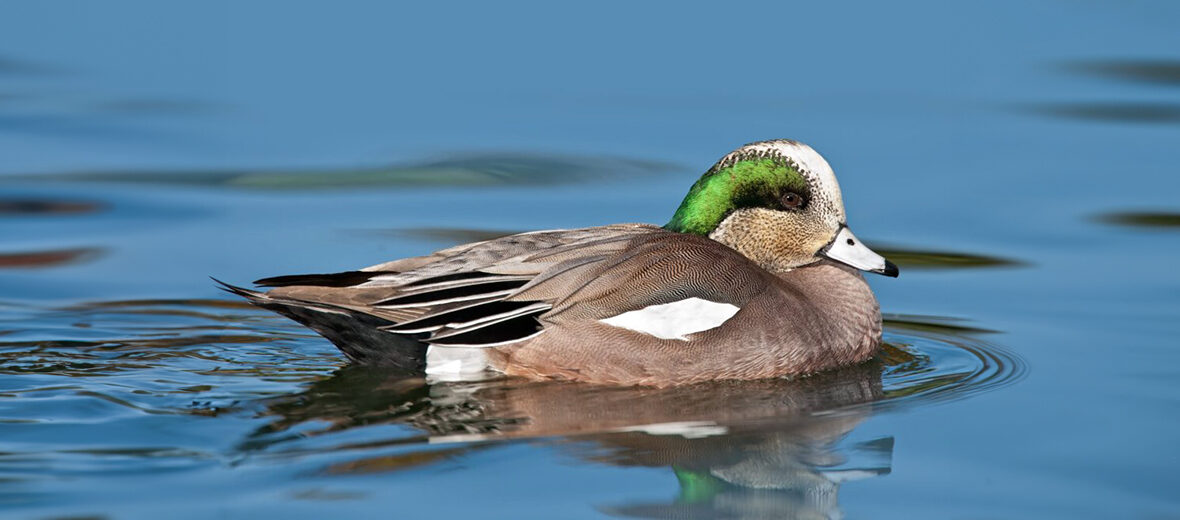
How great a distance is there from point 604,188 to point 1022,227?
7.71 ft

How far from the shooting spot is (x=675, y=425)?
6.28 m

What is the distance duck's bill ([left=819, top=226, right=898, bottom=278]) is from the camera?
7.50 m

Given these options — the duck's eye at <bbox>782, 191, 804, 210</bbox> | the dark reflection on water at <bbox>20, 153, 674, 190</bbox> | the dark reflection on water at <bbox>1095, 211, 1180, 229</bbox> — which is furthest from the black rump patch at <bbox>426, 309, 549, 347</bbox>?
the dark reflection on water at <bbox>1095, 211, 1180, 229</bbox>

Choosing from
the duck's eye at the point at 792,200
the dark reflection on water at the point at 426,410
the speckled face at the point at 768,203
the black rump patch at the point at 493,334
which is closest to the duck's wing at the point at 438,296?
the black rump patch at the point at 493,334

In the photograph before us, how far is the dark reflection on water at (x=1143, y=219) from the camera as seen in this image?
30.8 ft

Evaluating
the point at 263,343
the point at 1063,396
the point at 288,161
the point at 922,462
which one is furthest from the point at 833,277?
the point at 288,161

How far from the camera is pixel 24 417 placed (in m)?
6.17

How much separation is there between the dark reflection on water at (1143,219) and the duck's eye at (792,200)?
8.94 feet

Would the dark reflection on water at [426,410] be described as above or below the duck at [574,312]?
below

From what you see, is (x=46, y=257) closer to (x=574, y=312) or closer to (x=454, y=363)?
(x=454, y=363)

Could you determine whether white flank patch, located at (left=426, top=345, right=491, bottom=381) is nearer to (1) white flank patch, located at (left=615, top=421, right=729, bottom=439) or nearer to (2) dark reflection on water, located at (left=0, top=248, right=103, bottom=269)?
(1) white flank patch, located at (left=615, top=421, right=729, bottom=439)

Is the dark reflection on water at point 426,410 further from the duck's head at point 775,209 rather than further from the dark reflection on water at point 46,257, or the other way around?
the dark reflection on water at point 46,257

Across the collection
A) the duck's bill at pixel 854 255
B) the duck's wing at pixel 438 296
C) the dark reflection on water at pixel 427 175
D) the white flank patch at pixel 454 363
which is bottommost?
the white flank patch at pixel 454 363

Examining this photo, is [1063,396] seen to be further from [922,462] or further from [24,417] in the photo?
[24,417]
